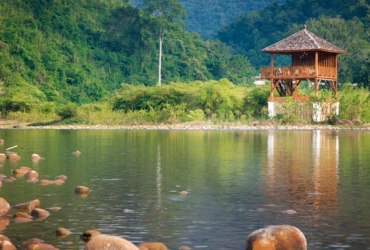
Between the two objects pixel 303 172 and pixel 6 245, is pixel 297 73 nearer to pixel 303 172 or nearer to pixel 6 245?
pixel 303 172

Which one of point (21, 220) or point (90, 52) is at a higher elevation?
point (90, 52)

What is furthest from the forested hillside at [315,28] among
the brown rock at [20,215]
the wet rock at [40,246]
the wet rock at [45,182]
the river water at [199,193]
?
the wet rock at [40,246]

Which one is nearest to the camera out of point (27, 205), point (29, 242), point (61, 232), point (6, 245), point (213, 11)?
point (6, 245)

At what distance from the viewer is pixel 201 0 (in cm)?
15612

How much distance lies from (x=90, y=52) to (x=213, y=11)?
2778 inches

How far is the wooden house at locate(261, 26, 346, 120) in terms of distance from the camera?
2226 inches

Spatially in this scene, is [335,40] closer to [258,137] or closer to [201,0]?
[258,137]

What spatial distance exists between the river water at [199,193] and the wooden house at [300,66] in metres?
19.0

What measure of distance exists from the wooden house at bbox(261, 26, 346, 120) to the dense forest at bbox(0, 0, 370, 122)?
2590 mm

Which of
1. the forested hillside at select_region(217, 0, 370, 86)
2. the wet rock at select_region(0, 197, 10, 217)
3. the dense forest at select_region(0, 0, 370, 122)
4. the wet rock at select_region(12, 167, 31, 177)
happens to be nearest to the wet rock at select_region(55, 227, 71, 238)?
the wet rock at select_region(0, 197, 10, 217)

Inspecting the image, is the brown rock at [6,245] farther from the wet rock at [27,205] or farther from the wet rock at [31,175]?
the wet rock at [31,175]

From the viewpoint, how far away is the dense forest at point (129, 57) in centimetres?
6281

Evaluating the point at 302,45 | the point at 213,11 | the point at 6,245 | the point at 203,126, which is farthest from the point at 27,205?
the point at 213,11

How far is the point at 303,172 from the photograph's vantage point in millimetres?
26469
